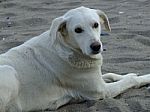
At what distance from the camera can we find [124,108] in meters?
4.53

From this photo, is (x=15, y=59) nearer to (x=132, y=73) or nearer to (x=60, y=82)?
(x=60, y=82)

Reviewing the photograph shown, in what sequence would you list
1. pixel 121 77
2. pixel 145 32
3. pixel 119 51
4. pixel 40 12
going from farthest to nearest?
1. pixel 40 12
2. pixel 145 32
3. pixel 119 51
4. pixel 121 77

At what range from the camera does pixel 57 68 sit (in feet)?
15.6

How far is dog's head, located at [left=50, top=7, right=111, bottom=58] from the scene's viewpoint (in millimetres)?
4473

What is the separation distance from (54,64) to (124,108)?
774 millimetres

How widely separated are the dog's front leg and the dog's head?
16.5 inches

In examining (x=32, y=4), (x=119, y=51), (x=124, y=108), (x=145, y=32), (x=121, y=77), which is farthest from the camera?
(x=32, y=4)

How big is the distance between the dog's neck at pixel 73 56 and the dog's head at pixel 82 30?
0.15 feet

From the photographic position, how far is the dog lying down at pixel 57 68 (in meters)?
4.55

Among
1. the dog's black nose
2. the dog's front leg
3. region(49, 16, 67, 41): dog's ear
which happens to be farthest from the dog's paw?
region(49, 16, 67, 41): dog's ear

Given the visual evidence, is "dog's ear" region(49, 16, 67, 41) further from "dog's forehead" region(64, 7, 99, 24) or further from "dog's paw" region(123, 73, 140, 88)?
"dog's paw" region(123, 73, 140, 88)

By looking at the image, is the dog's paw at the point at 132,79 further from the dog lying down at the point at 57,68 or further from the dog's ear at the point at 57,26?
the dog's ear at the point at 57,26

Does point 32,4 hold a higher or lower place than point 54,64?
lower

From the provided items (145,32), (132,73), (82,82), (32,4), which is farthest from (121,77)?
(32,4)
